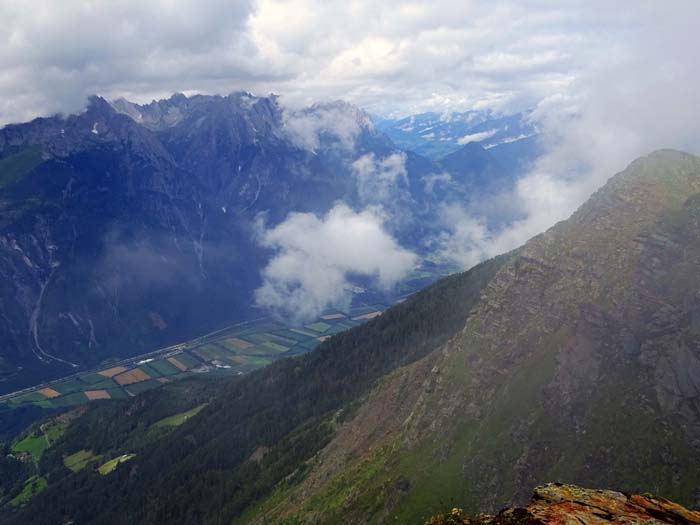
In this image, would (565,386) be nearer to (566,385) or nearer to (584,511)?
(566,385)

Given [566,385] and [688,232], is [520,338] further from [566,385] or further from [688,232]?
[688,232]

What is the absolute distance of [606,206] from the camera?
151250mm

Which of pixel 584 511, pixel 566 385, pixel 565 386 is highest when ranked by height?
pixel 584 511

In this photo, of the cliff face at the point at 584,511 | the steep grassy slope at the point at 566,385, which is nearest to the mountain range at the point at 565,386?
the steep grassy slope at the point at 566,385

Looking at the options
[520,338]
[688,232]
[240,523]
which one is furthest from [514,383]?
[240,523]

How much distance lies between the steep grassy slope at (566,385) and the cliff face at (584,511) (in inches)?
2235

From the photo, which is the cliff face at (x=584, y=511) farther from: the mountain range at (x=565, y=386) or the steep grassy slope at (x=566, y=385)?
the steep grassy slope at (x=566, y=385)

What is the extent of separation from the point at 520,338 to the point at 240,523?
4684 inches

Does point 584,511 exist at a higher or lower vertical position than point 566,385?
higher

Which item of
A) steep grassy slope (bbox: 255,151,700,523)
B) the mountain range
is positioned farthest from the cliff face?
steep grassy slope (bbox: 255,151,700,523)

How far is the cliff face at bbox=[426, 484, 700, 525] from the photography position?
39656mm

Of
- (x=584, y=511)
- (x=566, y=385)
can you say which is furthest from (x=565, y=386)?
(x=584, y=511)

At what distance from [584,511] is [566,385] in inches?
3278

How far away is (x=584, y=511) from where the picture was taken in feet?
134
